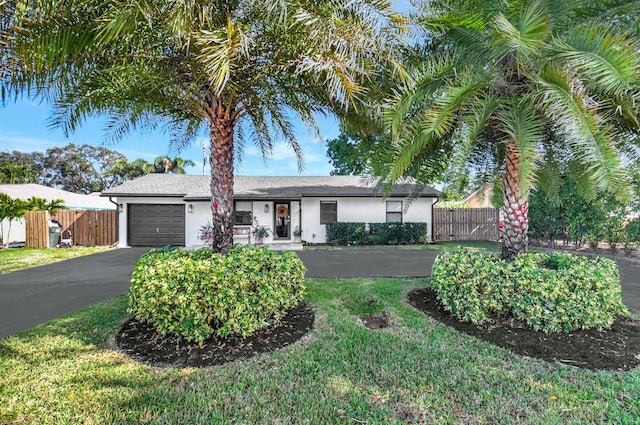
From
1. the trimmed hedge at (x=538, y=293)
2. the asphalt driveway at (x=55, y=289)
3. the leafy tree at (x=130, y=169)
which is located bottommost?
the asphalt driveway at (x=55, y=289)

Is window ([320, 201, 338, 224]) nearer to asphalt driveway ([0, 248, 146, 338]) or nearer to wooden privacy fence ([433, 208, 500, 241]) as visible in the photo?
wooden privacy fence ([433, 208, 500, 241])

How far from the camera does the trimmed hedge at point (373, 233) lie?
49.0 ft

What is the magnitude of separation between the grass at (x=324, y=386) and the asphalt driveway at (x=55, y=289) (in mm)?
1159

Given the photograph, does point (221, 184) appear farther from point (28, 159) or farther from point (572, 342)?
point (28, 159)

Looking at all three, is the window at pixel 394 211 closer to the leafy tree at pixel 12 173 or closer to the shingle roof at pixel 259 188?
the shingle roof at pixel 259 188

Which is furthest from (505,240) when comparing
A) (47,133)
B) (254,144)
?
(47,133)

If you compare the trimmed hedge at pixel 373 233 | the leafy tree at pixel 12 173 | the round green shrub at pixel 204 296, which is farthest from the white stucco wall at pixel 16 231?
the round green shrub at pixel 204 296

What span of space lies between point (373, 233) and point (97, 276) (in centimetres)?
1121

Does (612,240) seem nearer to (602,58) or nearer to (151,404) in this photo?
(602,58)

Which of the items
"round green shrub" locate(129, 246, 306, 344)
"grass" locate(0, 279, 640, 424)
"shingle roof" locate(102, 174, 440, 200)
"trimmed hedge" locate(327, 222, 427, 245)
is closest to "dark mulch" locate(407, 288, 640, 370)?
"grass" locate(0, 279, 640, 424)

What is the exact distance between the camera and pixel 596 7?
4402mm

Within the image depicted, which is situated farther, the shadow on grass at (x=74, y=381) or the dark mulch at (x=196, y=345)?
the dark mulch at (x=196, y=345)

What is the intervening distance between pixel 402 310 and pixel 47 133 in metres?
6.89

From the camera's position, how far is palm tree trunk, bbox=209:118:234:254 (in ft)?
17.2
